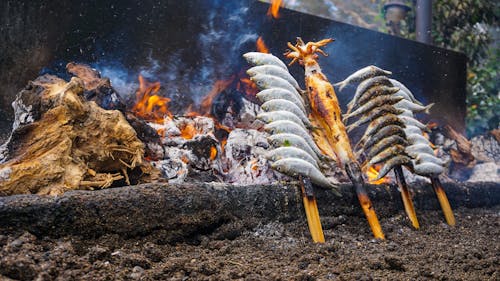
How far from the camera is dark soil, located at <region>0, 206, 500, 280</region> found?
8.96 ft

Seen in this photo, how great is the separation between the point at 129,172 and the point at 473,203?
4016 mm

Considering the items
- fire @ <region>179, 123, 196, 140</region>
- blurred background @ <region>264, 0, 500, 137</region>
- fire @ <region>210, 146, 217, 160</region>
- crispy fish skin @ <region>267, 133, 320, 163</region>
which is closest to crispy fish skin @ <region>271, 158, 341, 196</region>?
crispy fish skin @ <region>267, 133, 320, 163</region>

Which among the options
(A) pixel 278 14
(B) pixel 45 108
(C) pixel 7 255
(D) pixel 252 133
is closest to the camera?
(C) pixel 7 255

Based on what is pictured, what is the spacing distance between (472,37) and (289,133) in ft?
28.7

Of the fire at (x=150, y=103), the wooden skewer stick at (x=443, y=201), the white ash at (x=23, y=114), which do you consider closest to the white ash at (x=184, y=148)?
the fire at (x=150, y=103)

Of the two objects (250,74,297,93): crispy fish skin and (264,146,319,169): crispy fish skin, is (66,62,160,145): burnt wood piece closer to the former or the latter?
(250,74,297,93): crispy fish skin

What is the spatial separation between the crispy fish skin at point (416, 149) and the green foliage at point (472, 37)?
241 inches

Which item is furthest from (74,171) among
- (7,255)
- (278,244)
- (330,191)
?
(330,191)

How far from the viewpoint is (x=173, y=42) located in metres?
6.12

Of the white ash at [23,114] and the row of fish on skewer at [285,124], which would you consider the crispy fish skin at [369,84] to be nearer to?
the row of fish on skewer at [285,124]

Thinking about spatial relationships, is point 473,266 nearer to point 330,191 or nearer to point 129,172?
point 330,191

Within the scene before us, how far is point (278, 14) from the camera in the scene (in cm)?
670

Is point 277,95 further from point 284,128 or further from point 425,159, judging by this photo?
point 425,159

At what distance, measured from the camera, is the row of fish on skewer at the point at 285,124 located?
3.94 metres
